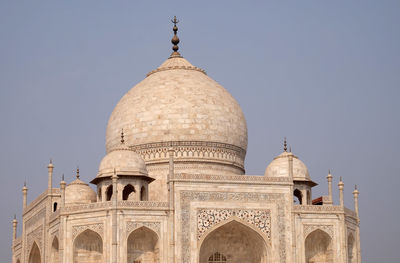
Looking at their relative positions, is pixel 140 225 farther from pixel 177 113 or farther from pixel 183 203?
pixel 177 113

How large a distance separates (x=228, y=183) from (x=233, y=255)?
245 cm

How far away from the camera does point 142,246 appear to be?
26875 mm

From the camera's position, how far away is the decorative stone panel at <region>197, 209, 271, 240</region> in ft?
88.2

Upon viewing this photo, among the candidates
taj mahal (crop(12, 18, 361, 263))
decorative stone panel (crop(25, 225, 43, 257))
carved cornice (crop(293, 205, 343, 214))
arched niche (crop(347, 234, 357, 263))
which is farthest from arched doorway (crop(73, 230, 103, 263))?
arched niche (crop(347, 234, 357, 263))

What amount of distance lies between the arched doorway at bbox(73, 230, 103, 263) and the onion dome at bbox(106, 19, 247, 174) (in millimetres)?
4426

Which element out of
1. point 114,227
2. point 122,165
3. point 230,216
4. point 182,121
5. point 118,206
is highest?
point 182,121

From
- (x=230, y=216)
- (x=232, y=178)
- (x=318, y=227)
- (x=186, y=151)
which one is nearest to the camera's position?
(x=230, y=216)

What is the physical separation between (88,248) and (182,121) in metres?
6.14

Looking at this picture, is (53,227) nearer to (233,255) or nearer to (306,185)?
(233,255)

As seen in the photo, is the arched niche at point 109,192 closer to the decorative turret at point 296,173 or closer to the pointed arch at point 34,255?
the pointed arch at point 34,255

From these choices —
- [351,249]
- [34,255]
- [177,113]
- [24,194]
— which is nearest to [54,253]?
[34,255]

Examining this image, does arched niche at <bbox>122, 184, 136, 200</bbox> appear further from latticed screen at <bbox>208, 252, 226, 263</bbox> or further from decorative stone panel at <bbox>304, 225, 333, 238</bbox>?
decorative stone panel at <bbox>304, 225, 333, 238</bbox>

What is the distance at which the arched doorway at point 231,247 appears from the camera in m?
27.7

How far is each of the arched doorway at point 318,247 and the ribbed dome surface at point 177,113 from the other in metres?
5.10
